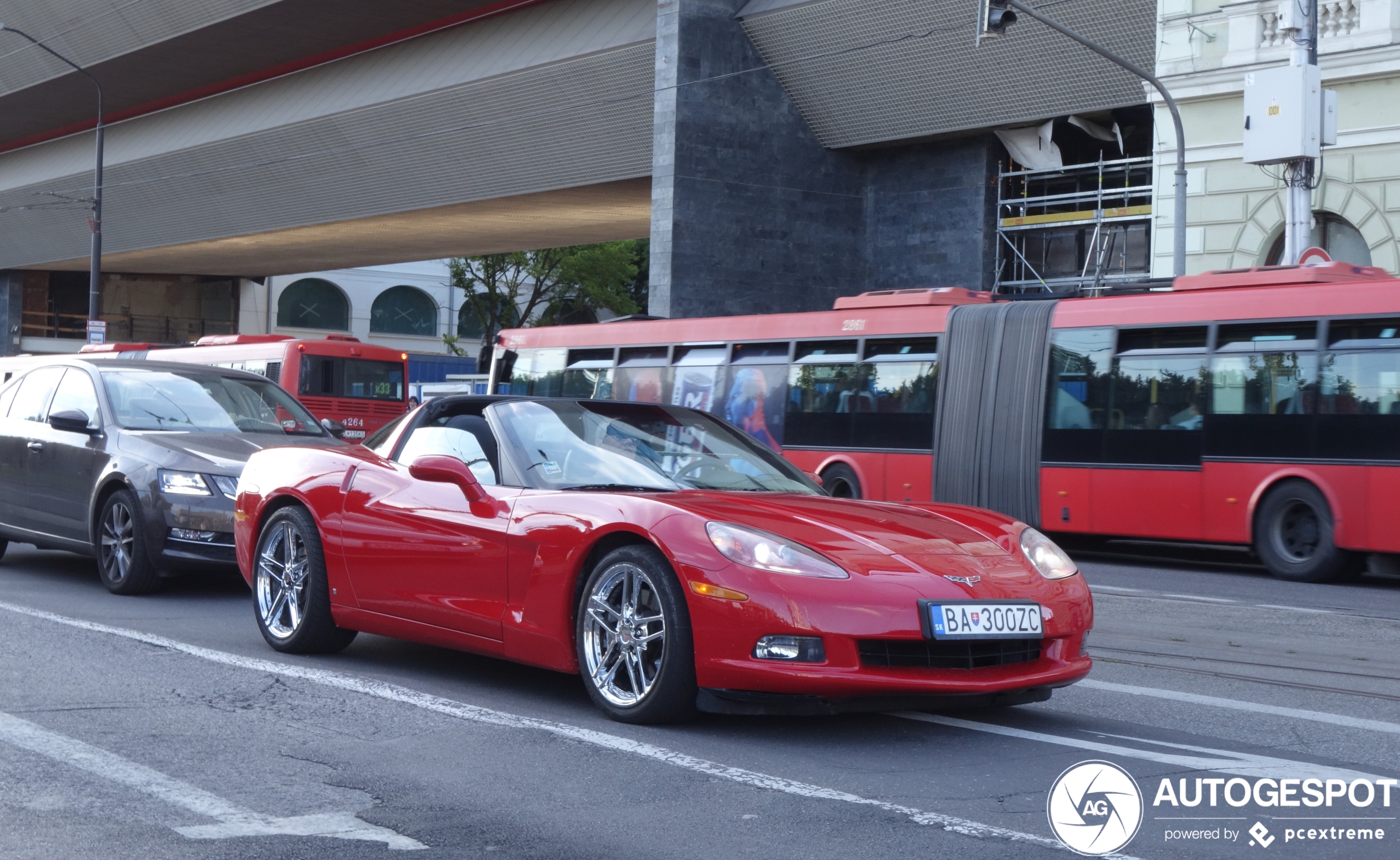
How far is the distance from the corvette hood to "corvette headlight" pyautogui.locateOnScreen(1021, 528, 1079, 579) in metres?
0.08

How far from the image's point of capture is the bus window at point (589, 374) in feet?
69.5

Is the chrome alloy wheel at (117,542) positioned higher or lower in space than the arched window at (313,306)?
lower

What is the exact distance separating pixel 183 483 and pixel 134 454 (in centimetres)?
52

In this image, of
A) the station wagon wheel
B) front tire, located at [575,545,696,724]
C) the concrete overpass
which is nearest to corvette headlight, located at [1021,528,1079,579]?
front tire, located at [575,545,696,724]

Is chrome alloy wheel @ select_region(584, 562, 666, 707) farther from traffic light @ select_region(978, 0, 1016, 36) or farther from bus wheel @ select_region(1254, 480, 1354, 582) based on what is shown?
traffic light @ select_region(978, 0, 1016, 36)

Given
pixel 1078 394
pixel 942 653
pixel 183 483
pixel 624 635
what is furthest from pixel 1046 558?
pixel 1078 394

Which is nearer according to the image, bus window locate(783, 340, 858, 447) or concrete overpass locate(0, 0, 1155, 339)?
bus window locate(783, 340, 858, 447)

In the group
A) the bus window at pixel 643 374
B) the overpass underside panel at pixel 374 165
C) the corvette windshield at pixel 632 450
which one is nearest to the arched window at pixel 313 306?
the overpass underside panel at pixel 374 165

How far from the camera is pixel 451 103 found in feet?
113

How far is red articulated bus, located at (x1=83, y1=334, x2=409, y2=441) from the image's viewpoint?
2797 cm

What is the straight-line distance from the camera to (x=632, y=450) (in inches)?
252

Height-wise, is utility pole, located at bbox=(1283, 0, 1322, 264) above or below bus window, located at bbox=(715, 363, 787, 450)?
above

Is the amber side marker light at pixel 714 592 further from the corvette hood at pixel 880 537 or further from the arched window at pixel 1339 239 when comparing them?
the arched window at pixel 1339 239

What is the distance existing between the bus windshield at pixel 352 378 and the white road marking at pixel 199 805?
912 inches
